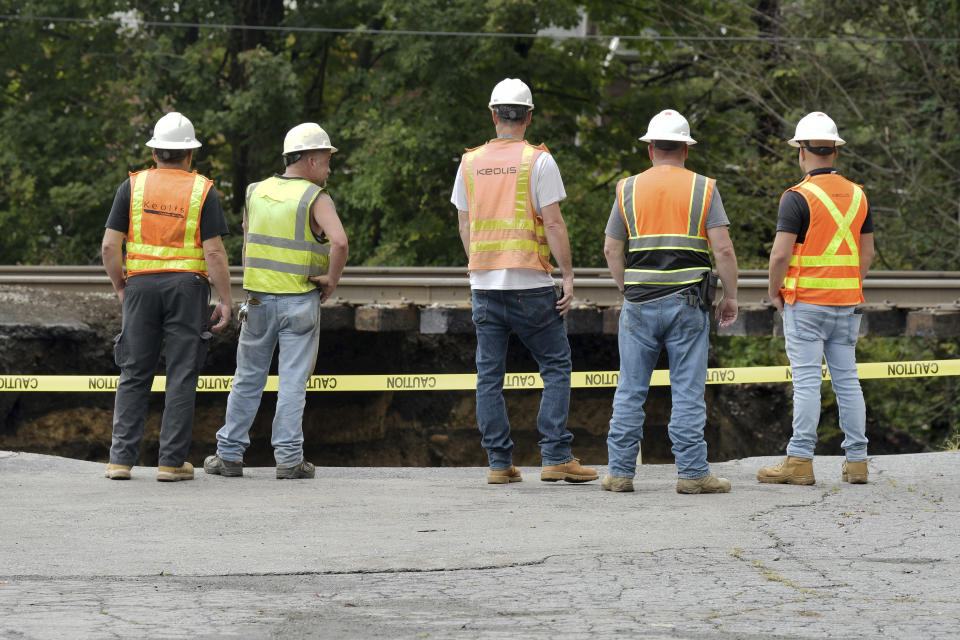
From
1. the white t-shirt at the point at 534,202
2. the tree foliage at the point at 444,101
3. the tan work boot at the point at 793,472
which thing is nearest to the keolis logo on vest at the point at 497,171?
the white t-shirt at the point at 534,202

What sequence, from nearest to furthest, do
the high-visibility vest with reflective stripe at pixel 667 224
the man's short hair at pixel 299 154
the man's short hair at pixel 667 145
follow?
1. the high-visibility vest with reflective stripe at pixel 667 224
2. the man's short hair at pixel 667 145
3. the man's short hair at pixel 299 154

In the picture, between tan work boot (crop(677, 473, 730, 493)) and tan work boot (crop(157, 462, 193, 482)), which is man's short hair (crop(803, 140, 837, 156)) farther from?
tan work boot (crop(157, 462, 193, 482))

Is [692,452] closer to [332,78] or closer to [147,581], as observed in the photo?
[147,581]

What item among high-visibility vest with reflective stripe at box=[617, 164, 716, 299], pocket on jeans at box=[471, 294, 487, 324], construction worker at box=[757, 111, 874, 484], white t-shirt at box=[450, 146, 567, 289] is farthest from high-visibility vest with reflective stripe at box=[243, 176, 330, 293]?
construction worker at box=[757, 111, 874, 484]

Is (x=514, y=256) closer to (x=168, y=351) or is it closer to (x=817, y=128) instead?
(x=817, y=128)

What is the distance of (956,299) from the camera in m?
13.9

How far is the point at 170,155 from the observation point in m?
7.84

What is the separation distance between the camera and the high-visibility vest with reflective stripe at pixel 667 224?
288 inches

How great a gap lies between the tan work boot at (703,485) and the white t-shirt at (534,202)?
140cm

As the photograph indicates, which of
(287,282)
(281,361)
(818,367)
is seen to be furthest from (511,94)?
(818,367)

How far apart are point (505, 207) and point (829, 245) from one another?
1959 millimetres

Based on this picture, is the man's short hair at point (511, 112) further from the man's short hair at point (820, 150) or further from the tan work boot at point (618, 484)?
the tan work boot at point (618, 484)

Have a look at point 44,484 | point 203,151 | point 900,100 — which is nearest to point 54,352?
point 44,484

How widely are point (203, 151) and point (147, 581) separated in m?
19.6
